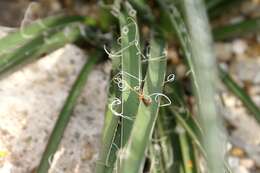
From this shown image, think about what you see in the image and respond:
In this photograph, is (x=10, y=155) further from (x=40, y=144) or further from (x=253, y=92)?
(x=253, y=92)

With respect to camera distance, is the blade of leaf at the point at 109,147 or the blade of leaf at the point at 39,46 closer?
the blade of leaf at the point at 109,147

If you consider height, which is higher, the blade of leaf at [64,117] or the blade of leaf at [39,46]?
the blade of leaf at [39,46]

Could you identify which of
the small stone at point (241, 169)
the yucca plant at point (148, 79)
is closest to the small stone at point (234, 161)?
the small stone at point (241, 169)

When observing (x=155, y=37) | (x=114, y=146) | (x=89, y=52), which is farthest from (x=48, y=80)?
(x=114, y=146)

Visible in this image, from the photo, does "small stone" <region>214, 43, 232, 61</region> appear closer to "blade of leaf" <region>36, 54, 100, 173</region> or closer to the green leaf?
the green leaf

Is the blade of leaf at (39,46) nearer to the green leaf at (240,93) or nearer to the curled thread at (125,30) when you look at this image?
the curled thread at (125,30)

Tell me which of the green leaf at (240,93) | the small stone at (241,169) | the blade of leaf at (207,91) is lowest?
the blade of leaf at (207,91)

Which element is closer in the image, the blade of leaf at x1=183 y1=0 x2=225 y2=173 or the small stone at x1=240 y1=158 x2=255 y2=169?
the blade of leaf at x1=183 y1=0 x2=225 y2=173

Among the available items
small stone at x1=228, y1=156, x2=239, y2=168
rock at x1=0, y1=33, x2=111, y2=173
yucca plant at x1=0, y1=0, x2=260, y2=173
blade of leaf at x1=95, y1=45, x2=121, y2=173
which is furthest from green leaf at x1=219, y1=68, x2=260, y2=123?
blade of leaf at x1=95, y1=45, x2=121, y2=173

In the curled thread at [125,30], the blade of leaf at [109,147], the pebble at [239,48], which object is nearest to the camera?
the blade of leaf at [109,147]
